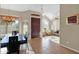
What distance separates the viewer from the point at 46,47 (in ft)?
7.99

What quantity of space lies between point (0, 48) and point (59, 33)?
1096mm

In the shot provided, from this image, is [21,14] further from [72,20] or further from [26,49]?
[72,20]

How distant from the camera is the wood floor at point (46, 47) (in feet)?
7.80

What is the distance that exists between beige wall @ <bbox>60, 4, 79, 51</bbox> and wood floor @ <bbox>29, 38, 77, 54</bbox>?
109 mm

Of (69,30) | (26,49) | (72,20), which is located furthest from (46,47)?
(72,20)

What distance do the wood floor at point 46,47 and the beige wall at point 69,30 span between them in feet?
0.36

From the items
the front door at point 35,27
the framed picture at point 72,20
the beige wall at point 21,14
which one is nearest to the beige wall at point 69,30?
the framed picture at point 72,20

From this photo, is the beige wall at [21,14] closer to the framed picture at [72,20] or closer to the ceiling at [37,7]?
the ceiling at [37,7]

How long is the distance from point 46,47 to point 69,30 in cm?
52

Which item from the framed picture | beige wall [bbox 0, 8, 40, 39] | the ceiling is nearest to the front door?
beige wall [bbox 0, 8, 40, 39]
